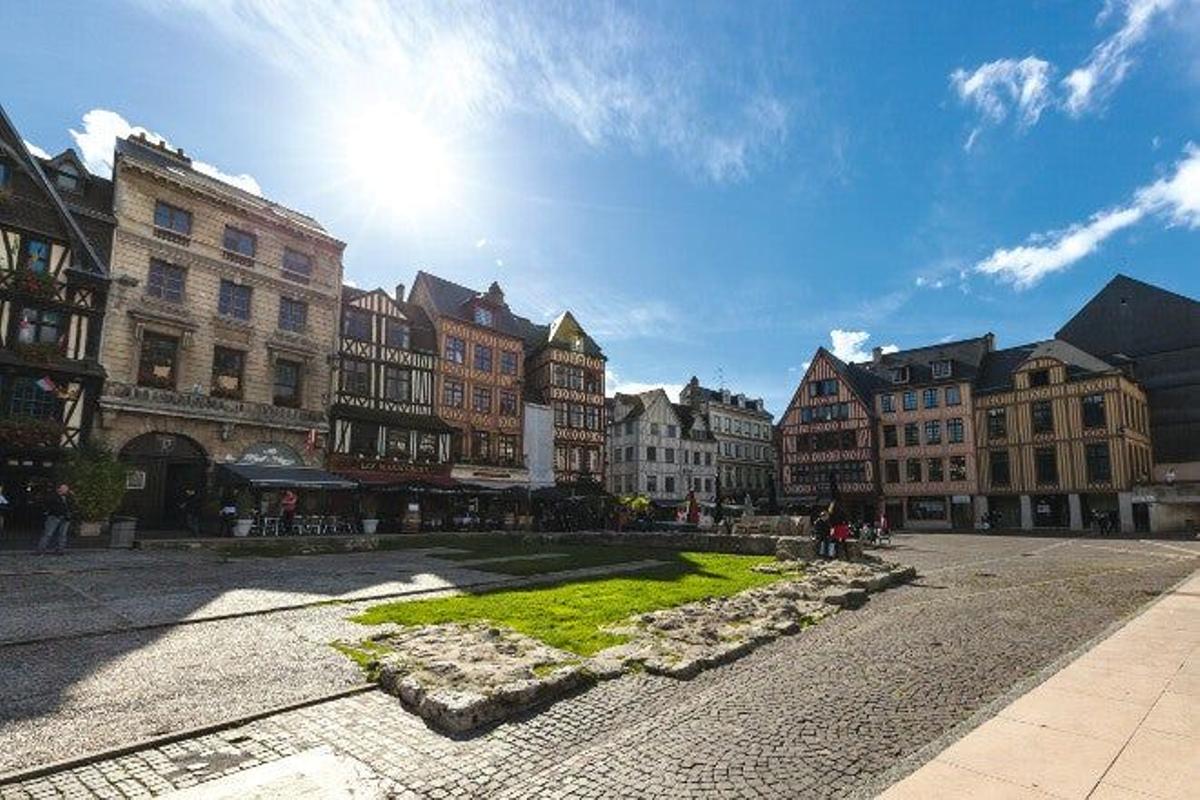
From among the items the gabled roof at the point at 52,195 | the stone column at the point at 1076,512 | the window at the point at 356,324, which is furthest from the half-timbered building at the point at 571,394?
the stone column at the point at 1076,512

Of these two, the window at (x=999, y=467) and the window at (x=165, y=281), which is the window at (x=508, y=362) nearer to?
the window at (x=165, y=281)

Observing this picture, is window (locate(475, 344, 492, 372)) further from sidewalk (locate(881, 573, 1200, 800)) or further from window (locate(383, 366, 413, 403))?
sidewalk (locate(881, 573, 1200, 800))

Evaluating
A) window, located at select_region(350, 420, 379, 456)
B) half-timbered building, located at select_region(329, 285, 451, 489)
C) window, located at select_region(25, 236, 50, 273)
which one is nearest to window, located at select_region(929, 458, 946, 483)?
half-timbered building, located at select_region(329, 285, 451, 489)

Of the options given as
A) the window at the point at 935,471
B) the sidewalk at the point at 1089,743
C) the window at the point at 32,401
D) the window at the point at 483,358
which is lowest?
the sidewalk at the point at 1089,743

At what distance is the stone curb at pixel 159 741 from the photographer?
413 cm

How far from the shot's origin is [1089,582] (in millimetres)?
14422

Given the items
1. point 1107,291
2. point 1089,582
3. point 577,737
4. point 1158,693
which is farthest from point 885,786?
point 1107,291

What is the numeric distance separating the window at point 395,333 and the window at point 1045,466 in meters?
44.2

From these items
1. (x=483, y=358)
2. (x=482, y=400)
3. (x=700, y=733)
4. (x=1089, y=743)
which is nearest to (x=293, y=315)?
(x=483, y=358)

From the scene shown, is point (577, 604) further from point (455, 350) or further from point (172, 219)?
point (455, 350)

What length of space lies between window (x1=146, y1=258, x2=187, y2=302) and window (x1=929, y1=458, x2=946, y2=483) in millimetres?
51138

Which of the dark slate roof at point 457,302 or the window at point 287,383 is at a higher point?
the dark slate roof at point 457,302

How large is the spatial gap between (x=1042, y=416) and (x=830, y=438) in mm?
15570

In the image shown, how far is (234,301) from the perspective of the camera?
27797 mm
